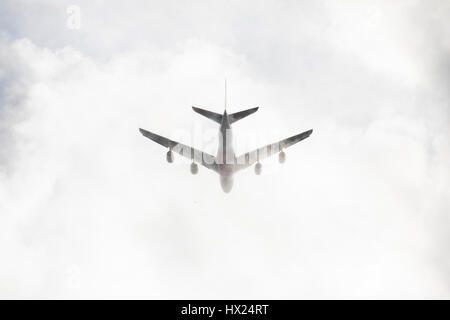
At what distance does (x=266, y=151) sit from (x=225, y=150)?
20.7ft

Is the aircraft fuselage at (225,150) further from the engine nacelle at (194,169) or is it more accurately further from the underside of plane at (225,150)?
the engine nacelle at (194,169)

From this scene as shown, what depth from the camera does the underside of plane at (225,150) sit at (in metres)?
59.3

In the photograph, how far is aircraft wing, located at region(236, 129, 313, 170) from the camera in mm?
59125

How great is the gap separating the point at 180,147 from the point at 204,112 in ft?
21.8

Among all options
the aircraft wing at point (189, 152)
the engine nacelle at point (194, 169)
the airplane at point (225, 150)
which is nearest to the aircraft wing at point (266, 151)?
the airplane at point (225, 150)

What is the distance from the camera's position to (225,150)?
60.0 m

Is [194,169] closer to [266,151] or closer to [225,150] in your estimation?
[225,150]

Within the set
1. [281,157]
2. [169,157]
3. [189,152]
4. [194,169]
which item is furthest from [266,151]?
[169,157]

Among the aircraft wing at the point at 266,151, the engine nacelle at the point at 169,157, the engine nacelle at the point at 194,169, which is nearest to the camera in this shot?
the engine nacelle at the point at 169,157

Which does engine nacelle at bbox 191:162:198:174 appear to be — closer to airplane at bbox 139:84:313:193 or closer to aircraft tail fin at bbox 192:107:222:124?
airplane at bbox 139:84:313:193

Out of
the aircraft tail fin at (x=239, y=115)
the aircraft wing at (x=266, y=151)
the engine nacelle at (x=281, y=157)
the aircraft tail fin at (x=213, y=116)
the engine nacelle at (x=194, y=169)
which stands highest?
the aircraft tail fin at (x=213, y=116)
